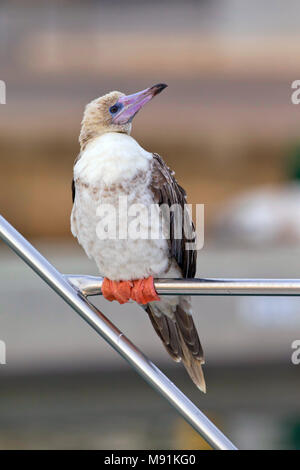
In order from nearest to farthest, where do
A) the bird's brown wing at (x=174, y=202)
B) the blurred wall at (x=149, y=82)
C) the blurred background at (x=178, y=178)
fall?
the bird's brown wing at (x=174, y=202), the blurred background at (x=178, y=178), the blurred wall at (x=149, y=82)

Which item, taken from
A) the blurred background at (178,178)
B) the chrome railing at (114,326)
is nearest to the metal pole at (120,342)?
the chrome railing at (114,326)

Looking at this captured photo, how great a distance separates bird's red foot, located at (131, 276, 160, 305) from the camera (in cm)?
158

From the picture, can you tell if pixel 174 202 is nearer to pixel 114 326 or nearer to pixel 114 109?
pixel 114 109

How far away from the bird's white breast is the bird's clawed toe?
0.08 feet

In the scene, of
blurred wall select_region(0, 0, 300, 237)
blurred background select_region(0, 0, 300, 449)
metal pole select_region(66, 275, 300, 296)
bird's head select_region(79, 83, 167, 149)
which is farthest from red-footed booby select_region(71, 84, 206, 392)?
blurred wall select_region(0, 0, 300, 237)

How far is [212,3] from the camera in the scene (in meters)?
8.49

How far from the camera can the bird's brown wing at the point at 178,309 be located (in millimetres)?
1696

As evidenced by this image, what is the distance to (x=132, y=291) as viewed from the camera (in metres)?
1.63

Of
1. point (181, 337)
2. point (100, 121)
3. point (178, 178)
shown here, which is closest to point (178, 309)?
point (181, 337)

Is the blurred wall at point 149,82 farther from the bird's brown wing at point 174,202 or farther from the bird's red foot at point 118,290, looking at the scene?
the bird's red foot at point 118,290

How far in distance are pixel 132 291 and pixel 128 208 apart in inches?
6.0

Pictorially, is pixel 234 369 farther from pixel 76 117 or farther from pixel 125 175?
pixel 125 175

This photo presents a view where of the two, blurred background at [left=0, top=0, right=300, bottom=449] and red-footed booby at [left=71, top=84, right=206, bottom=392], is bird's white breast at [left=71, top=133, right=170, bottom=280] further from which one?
blurred background at [left=0, top=0, right=300, bottom=449]

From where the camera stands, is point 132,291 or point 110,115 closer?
point 132,291
